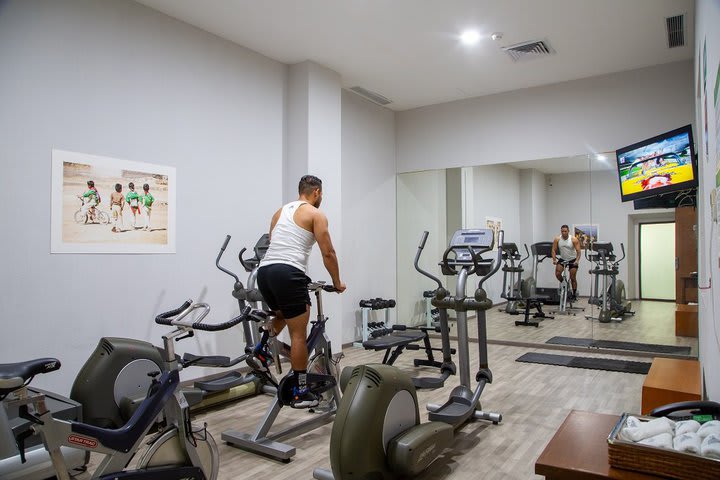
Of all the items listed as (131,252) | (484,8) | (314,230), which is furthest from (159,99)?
(484,8)

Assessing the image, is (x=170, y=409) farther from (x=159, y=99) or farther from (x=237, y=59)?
(x=237, y=59)

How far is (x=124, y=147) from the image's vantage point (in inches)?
154

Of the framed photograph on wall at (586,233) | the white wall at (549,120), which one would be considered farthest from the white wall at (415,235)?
the framed photograph on wall at (586,233)

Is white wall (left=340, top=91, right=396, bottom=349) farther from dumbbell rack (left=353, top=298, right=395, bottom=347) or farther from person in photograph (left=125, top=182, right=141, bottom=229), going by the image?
person in photograph (left=125, top=182, right=141, bottom=229)

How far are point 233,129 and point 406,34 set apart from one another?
196 centimetres

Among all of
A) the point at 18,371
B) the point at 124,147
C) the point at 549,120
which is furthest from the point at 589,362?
the point at 18,371

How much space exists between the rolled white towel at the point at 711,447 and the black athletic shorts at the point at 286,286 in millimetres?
2295

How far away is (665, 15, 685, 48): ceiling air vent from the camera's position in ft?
14.7

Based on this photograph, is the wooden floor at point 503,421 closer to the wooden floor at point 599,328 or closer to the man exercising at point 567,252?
the wooden floor at point 599,328

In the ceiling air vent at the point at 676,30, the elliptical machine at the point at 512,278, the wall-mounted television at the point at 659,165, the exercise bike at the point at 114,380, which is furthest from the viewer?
the elliptical machine at the point at 512,278

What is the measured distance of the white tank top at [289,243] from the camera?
10.4 feet

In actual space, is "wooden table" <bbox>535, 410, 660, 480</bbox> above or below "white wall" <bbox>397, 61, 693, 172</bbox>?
below

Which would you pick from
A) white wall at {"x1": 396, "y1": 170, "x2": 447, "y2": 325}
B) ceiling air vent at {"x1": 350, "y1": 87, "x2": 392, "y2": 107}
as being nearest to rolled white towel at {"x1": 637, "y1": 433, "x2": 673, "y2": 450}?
ceiling air vent at {"x1": 350, "y1": 87, "x2": 392, "y2": 107}

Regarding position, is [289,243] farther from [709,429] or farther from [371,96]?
[371,96]
